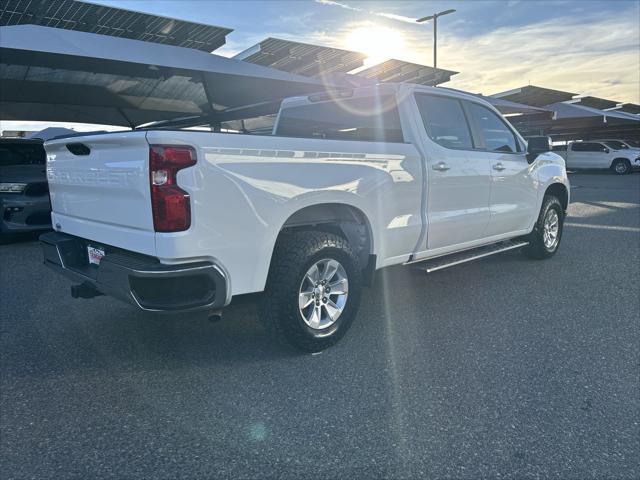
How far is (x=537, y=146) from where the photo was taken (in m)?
5.50

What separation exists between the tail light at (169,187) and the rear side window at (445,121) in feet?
7.93

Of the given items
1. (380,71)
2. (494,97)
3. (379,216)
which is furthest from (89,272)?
(494,97)

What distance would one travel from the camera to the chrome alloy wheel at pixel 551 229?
247 inches

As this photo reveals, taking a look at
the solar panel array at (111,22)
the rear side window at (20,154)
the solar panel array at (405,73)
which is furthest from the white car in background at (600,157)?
the rear side window at (20,154)

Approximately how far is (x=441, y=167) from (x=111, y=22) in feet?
39.3

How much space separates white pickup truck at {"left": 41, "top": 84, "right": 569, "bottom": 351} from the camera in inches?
111

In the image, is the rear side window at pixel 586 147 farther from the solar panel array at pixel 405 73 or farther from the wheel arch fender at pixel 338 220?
the wheel arch fender at pixel 338 220

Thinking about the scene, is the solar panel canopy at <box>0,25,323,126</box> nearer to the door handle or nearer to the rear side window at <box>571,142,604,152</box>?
the door handle

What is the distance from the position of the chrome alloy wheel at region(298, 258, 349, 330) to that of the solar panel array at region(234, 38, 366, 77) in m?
12.9

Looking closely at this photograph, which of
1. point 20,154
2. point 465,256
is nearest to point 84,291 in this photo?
point 465,256

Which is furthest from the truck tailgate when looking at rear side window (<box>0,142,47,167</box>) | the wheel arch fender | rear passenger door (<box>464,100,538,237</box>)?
rear side window (<box>0,142,47,167</box>)

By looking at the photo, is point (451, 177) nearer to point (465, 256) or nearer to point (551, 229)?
point (465, 256)

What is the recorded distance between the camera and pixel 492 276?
5.66m

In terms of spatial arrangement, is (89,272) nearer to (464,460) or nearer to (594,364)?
(464,460)
